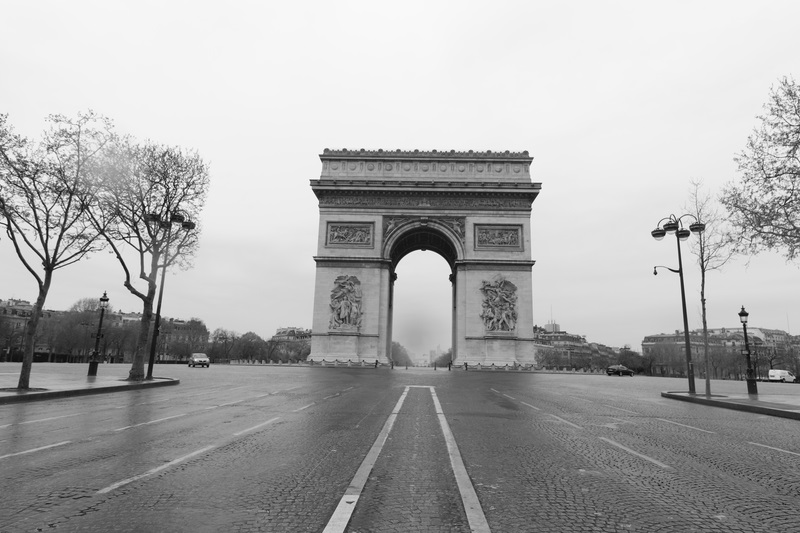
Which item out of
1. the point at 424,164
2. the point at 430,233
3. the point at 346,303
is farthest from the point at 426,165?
the point at 346,303

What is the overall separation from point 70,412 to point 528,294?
1499 inches

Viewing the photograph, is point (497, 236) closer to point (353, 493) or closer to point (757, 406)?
point (757, 406)

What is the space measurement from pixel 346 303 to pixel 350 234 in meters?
6.65

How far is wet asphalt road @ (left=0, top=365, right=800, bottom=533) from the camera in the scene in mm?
3877

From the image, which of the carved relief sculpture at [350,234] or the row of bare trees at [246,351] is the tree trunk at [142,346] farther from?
the row of bare trees at [246,351]

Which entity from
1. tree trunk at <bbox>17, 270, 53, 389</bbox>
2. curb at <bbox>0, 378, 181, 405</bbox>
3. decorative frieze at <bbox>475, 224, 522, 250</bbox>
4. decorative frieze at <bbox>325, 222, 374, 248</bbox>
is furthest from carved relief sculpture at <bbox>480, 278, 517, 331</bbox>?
tree trunk at <bbox>17, 270, 53, 389</bbox>

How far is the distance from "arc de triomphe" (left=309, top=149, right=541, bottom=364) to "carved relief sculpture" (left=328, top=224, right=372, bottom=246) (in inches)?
3.7

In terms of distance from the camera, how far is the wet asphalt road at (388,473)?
388 centimetres

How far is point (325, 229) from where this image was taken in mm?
46219

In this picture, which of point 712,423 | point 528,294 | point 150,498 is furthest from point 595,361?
point 150,498

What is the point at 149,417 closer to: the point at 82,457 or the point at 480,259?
the point at 82,457

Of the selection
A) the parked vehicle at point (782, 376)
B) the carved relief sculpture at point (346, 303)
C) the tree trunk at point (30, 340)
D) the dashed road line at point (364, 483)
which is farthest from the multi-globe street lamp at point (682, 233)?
the parked vehicle at point (782, 376)

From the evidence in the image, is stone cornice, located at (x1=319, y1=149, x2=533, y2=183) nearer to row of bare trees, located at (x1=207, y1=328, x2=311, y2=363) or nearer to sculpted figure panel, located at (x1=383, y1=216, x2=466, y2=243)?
sculpted figure panel, located at (x1=383, y1=216, x2=466, y2=243)

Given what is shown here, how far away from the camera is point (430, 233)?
1918 inches
